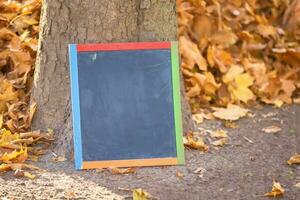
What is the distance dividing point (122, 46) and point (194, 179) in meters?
0.84

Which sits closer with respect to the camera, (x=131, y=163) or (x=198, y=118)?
(x=131, y=163)

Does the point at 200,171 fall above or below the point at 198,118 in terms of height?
below

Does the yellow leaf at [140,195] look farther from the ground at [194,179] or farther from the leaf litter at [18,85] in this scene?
the leaf litter at [18,85]

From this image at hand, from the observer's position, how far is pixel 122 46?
3742 mm

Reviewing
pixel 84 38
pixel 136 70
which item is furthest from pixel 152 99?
pixel 84 38

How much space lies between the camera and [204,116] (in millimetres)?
4582

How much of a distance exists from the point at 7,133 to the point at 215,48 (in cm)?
195

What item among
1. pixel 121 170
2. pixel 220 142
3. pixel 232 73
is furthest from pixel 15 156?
A: pixel 232 73

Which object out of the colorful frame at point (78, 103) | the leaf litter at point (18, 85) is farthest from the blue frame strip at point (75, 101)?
the leaf litter at point (18, 85)

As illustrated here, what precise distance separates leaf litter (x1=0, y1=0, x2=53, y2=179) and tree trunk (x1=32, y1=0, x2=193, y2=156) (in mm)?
112

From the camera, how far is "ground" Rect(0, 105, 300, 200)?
132 inches

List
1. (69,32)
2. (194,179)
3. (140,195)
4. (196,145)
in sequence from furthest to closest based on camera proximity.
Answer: (196,145), (69,32), (194,179), (140,195)

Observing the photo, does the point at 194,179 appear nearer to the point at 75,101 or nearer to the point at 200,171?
the point at 200,171

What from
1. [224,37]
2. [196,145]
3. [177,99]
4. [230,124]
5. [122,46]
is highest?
[224,37]
